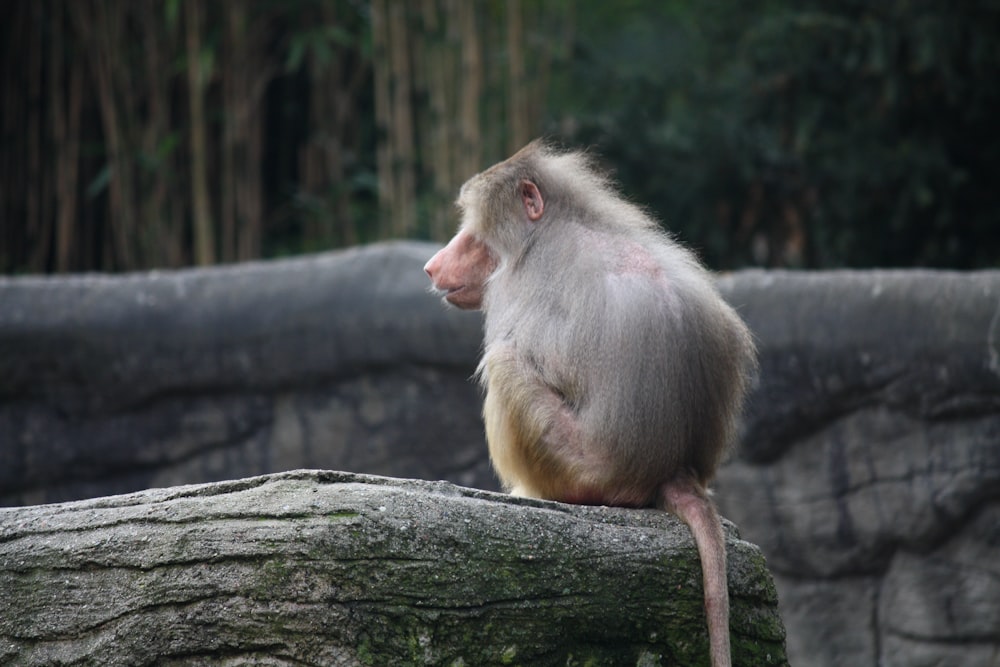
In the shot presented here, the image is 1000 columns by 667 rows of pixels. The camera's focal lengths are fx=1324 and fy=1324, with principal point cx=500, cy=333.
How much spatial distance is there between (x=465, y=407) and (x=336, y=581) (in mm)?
3355

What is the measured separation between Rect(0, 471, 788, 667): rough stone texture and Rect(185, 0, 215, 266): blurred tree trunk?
4.95 metres

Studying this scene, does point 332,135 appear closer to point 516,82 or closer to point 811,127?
point 516,82

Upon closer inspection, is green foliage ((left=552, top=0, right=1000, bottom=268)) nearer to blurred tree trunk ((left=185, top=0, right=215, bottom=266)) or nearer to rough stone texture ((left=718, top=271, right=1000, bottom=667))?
blurred tree trunk ((left=185, top=0, right=215, bottom=266))

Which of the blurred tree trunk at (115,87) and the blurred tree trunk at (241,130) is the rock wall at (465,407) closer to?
the blurred tree trunk at (115,87)

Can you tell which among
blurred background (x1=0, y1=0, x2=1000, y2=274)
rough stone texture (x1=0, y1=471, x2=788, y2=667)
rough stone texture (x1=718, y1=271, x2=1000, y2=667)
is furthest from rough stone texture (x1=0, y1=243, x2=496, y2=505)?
rough stone texture (x1=0, y1=471, x2=788, y2=667)

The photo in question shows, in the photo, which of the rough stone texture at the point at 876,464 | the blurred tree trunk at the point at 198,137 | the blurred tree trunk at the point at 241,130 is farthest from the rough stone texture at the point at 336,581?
the blurred tree trunk at the point at 241,130

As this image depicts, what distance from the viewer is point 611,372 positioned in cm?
339

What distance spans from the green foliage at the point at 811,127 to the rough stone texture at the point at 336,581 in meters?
5.29

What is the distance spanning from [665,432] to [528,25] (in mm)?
5932

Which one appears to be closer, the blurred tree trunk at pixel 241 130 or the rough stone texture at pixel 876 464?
the rough stone texture at pixel 876 464

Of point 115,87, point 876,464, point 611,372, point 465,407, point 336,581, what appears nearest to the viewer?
point 336,581

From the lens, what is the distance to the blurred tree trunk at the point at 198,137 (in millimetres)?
7664

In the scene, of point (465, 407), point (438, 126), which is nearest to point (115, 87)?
point (438, 126)

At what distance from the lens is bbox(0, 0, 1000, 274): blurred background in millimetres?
7930
